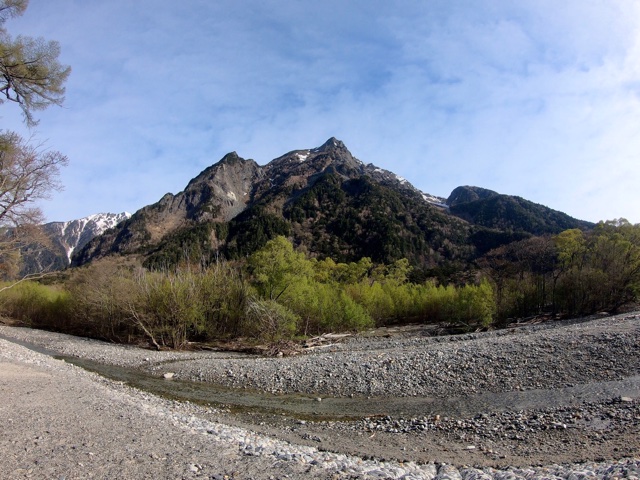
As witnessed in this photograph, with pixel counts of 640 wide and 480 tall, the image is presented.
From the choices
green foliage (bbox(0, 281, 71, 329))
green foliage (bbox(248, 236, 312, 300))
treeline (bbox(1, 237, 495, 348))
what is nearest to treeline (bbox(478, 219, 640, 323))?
treeline (bbox(1, 237, 495, 348))

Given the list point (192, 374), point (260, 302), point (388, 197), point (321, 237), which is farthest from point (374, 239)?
point (192, 374)

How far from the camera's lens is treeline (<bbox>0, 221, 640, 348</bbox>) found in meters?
32.1

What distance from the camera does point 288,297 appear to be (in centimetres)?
3544

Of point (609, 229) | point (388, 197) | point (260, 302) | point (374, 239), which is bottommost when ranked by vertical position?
point (260, 302)

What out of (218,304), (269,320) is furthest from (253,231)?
(269,320)

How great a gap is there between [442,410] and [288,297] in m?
23.4

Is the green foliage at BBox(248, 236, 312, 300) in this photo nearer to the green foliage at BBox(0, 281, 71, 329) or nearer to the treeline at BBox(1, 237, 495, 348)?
the treeline at BBox(1, 237, 495, 348)

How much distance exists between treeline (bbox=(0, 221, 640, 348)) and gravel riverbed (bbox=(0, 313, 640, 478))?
948 centimetres

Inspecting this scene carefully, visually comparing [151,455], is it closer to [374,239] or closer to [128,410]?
[128,410]

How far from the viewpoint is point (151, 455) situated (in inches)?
298

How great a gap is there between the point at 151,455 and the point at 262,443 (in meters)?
2.82

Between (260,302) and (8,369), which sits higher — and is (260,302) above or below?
above

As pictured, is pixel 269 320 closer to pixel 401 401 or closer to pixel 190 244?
pixel 401 401

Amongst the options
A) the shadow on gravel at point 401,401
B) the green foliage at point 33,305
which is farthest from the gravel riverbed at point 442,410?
the green foliage at point 33,305
